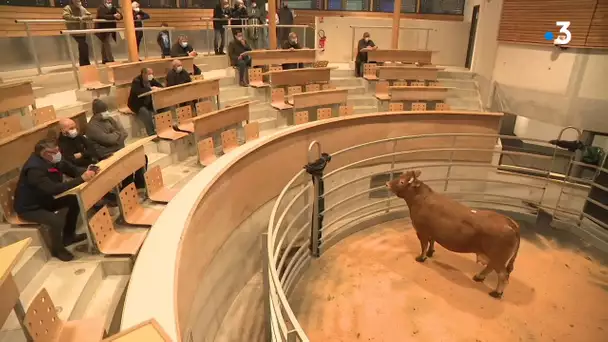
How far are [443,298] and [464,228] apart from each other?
705mm

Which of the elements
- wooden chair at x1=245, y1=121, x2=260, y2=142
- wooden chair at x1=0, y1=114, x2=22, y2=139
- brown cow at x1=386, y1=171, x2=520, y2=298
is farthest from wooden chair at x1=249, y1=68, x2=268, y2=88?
brown cow at x1=386, y1=171, x2=520, y2=298

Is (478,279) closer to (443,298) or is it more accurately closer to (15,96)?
(443,298)

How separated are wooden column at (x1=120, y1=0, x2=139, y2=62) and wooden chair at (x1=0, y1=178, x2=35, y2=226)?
3979 mm

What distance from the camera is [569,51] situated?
20.9ft

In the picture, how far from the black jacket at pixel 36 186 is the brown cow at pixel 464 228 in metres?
3.03

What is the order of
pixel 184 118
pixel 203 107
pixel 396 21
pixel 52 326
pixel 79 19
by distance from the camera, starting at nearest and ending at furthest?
pixel 52 326, pixel 184 118, pixel 203 107, pixel 79 19, pixel 396 21

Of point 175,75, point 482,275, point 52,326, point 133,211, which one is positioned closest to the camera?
point 52,326

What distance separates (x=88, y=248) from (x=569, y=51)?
24.0 ft

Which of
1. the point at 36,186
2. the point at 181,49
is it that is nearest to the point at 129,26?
the point at 181,49

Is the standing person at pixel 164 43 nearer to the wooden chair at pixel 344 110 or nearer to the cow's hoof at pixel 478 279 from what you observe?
the wooden chair at pixel 344 110

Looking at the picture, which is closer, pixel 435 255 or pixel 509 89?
pixel 435 255

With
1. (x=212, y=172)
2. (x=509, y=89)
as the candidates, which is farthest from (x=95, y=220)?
(x=509, y=89)

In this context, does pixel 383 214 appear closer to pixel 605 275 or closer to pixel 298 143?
pixel 298 143

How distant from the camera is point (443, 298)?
3777 mm
